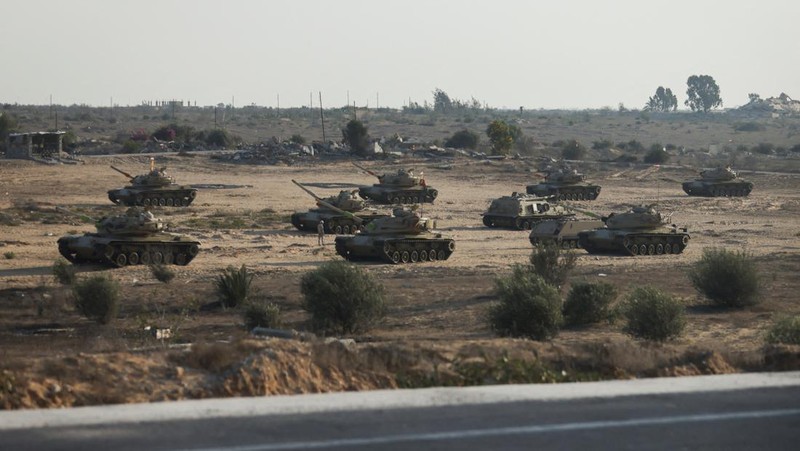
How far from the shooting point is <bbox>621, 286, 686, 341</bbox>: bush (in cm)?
2044

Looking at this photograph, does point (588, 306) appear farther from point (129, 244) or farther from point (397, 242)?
point (129, 244)

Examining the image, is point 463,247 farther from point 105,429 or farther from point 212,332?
point 105,429

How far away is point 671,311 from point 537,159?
2460 inches

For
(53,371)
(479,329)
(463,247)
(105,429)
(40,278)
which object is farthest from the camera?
(463,247)

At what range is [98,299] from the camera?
22922 millimetres

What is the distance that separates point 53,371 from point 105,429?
2.01 meters

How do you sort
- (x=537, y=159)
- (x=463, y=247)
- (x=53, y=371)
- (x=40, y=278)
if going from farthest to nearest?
1. (x=537, y=159)
2. (x=463, y=247)
3. (x=40, y=278)
4. (x=53, y=371)

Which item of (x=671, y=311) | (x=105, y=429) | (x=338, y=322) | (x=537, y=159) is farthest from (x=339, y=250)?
(x=537, y=159)

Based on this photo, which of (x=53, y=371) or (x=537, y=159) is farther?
(x=537, y=159)

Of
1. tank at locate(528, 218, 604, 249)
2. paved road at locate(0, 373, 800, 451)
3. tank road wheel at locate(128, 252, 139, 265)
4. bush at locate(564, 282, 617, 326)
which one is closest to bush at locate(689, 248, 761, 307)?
bush at locate(564, 282, 617, 326)

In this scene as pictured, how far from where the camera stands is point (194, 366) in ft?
43.7

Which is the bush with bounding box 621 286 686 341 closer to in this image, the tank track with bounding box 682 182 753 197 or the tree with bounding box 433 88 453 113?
the tank track with bounding box 682 182 753 197

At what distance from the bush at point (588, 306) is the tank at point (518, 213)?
2202 centimetres

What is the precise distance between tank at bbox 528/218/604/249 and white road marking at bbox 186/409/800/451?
1025 inches
